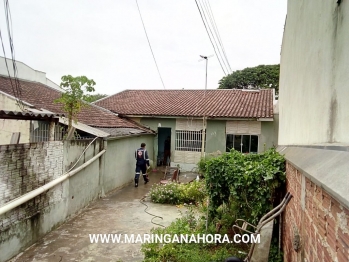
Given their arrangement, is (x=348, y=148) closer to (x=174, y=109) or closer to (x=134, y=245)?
(x=134, y=245)

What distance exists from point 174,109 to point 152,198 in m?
7.27

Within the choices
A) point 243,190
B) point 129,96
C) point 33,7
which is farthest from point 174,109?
point 243,190

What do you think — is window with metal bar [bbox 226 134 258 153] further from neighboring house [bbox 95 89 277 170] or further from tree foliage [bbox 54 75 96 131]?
tree foliage [bbox 54 75 96 131]

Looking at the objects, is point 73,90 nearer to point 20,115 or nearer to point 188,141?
point 20,115

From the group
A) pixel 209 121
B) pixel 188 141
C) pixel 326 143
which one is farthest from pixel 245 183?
pixel 188 141

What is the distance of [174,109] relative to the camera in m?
14.8

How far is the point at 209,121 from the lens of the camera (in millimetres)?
13914

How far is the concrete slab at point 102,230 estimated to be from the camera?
4.71m

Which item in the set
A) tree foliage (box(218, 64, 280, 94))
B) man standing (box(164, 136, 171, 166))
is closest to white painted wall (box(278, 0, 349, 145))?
man standing (box(164, 136, 171, 166))

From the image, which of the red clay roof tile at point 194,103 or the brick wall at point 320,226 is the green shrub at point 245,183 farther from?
the red clay roof tile at point 194,103

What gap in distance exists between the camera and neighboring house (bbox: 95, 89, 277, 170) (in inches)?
517

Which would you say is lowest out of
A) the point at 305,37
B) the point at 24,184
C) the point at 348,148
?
the point at 24,184

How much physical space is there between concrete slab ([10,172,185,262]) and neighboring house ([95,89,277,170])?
228 inches

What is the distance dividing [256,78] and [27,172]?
2805 cm
